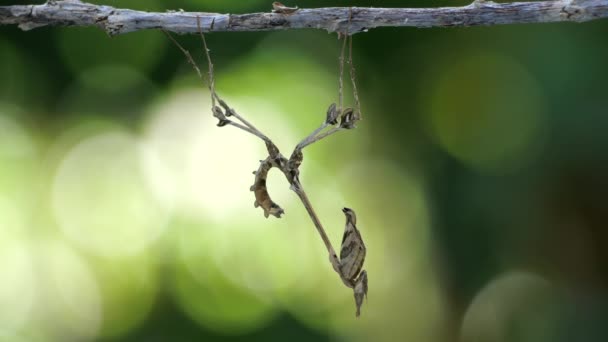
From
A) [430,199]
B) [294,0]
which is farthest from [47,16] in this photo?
[430,199]

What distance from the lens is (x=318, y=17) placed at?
87.7 inches

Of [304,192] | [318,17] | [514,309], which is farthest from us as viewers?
[514,309]

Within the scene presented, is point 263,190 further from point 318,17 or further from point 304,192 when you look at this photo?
point 318,17

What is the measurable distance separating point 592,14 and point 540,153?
3.06 metres

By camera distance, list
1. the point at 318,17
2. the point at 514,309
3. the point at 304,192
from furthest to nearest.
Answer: the point at 514,309 < the point at 304,192 < the point at 318,17

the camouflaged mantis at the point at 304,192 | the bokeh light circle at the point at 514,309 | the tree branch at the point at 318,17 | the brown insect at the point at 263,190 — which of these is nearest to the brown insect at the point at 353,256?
the camouflaged mantis at the point at 304,192

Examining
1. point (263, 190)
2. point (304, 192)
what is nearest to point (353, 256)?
point (304, 192)

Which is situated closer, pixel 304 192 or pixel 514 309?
pixel 304 192

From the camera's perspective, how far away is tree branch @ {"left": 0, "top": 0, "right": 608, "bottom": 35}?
2186 mm

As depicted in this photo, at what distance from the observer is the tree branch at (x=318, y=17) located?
7.17ft

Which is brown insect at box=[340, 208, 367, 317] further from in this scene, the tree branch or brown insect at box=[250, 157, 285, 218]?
the tree branch

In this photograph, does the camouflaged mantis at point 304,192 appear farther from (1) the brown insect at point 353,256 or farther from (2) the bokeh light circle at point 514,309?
(2) the bokeh light circle at point 514,309

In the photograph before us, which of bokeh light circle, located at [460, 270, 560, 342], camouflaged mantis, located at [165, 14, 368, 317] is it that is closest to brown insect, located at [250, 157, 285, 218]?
camouflaged mantis, located at [165, 14, 368, 317]

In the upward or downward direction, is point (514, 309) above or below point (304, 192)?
below
